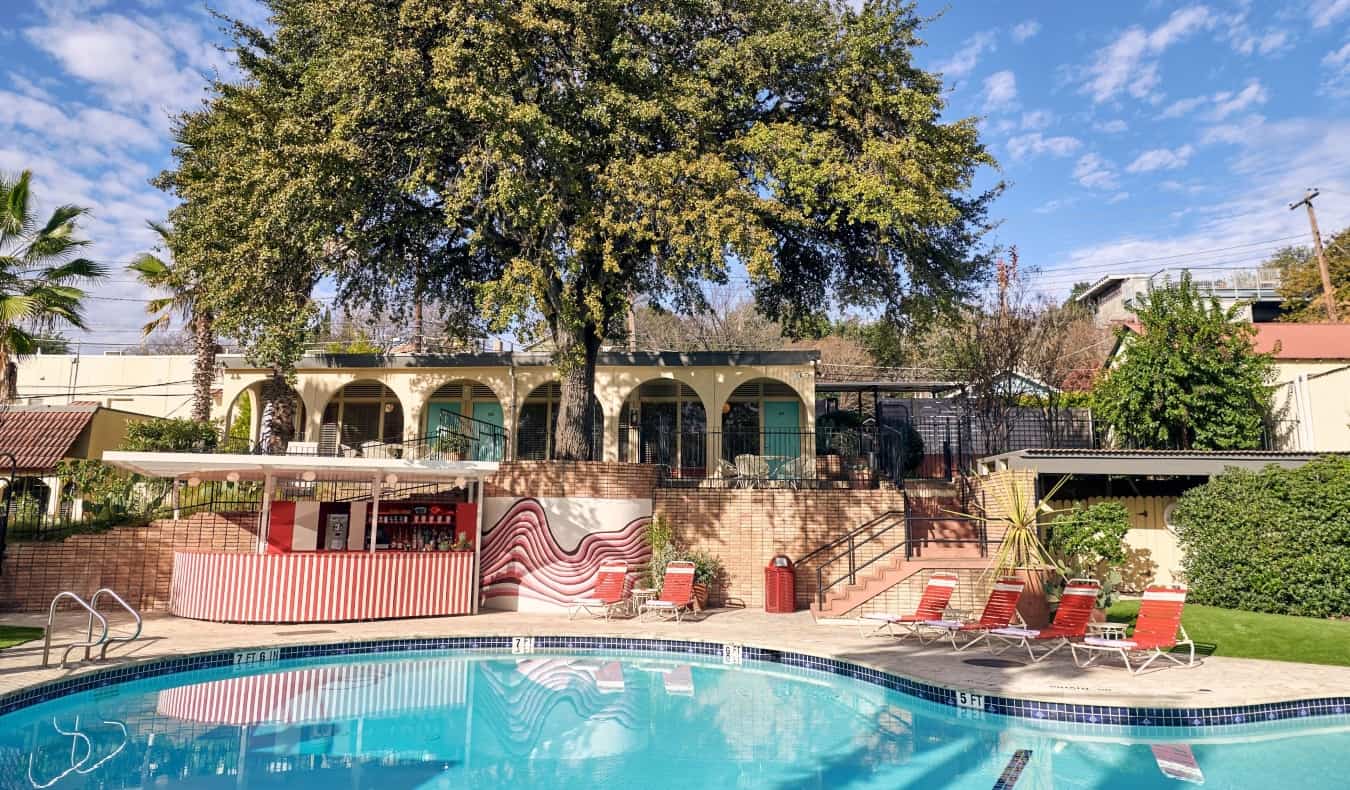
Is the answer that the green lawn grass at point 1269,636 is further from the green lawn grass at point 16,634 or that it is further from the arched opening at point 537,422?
the arched opening at point 537,422

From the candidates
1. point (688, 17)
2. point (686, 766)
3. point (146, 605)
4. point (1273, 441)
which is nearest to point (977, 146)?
point (688, 17)

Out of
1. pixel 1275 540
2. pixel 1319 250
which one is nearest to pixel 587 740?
pixel 1275 540

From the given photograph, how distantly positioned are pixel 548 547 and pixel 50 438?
14.2 m

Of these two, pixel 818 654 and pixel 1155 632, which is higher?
pixel 1155 632

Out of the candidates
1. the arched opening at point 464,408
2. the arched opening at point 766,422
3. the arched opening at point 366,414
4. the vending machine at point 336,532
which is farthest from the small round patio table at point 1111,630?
the arched opening at point 366,414

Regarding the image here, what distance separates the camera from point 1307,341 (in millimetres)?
20797

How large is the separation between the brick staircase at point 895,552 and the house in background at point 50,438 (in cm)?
1748

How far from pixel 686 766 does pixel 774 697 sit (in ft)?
9.33

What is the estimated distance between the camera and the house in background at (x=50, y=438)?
20.1 metres

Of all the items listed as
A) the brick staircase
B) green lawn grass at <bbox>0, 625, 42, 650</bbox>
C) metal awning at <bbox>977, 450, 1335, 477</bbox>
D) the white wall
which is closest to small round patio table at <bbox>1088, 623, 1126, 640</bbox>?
the brick staircase

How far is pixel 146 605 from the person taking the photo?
604 inches

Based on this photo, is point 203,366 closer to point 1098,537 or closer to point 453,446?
point 453,446

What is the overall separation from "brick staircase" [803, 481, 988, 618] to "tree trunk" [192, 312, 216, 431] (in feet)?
51.3

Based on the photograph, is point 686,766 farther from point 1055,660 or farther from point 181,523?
point 181,523
